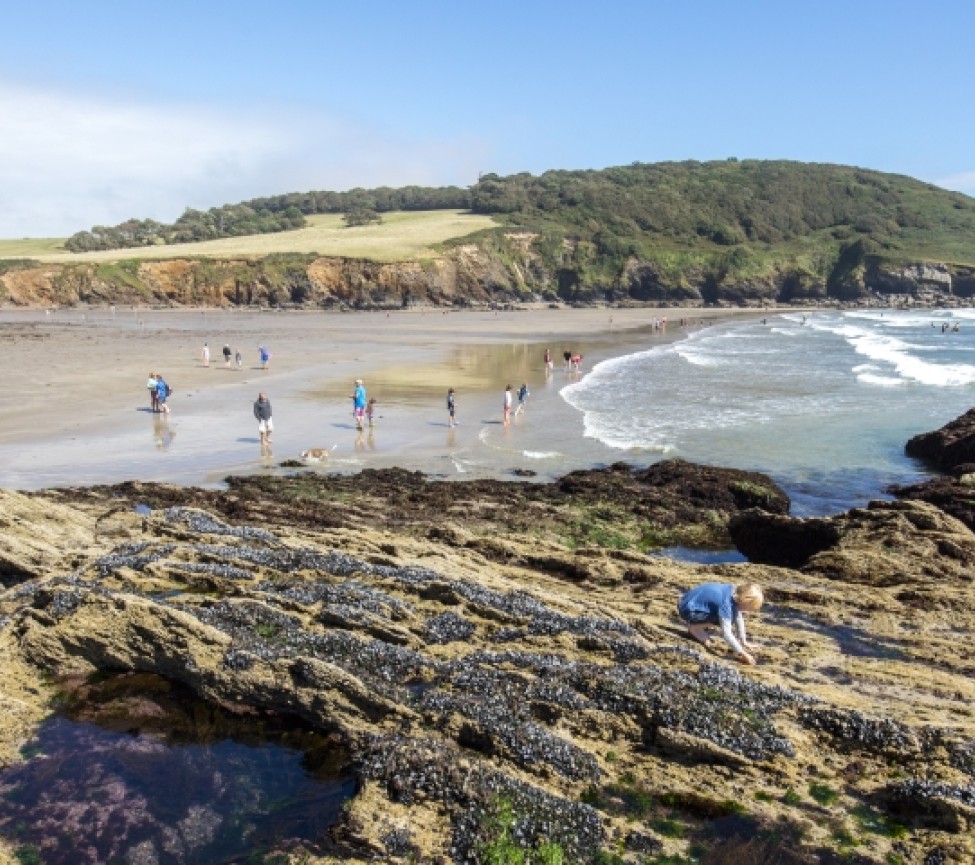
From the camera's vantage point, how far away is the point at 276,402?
104ft

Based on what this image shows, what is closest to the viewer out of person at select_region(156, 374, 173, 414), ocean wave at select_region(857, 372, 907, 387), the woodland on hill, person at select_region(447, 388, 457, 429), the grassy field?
person at select_region(447, 388, 457, 429)

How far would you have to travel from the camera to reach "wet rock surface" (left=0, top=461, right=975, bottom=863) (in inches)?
255

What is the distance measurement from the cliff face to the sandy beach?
2845cm

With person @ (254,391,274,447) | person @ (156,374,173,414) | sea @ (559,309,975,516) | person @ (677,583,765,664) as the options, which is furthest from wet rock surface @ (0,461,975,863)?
person @ (156,374,173,414)

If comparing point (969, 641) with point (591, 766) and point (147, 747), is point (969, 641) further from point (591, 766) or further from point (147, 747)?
point (147, 747)

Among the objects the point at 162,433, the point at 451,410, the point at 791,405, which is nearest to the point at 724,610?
the point at 451,410

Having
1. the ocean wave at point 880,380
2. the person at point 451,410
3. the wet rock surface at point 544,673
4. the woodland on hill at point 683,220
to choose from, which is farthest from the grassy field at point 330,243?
the wet rock surface at point 544,673

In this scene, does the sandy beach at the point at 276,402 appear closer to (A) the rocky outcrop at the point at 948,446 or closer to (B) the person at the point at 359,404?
(B) the person at the point at 359,404

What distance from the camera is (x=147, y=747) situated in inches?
309

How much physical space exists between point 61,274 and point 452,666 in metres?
100

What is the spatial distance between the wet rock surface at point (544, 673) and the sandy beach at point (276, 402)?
8.57 meters

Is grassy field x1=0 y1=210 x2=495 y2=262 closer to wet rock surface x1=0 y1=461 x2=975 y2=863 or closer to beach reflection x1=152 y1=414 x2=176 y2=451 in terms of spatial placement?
beach reflection x1=152 y1=414 x2=176 y2=451

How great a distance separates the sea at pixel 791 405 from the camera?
22844 millimetres

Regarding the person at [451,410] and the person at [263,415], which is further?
the person at [451,410]
